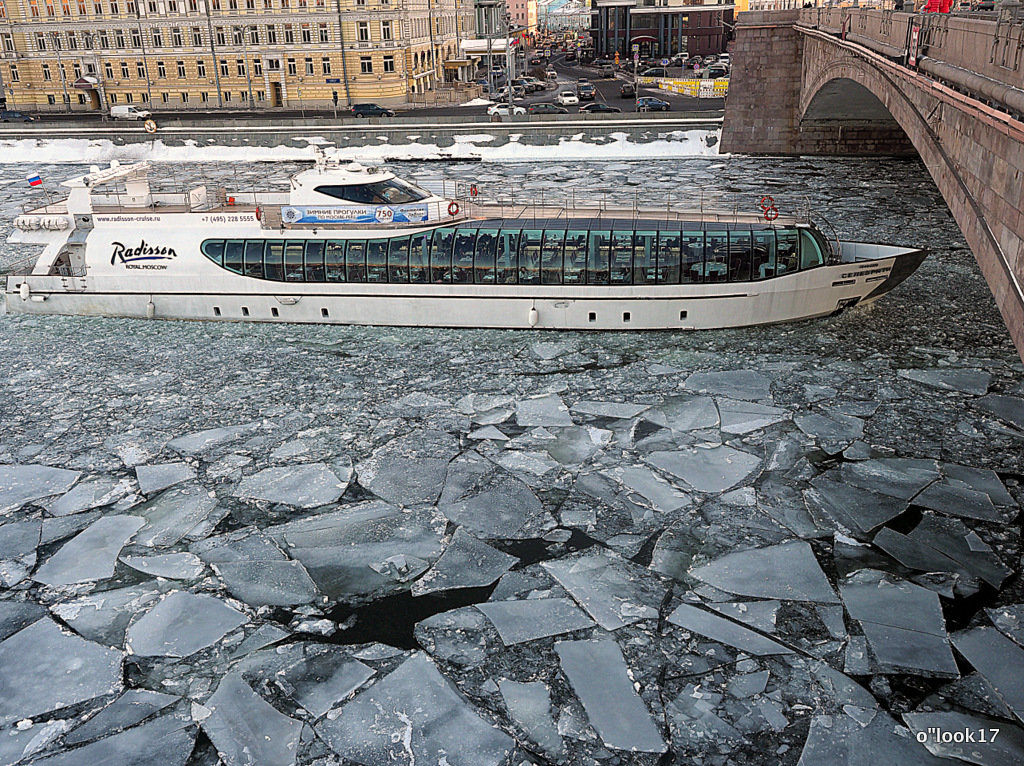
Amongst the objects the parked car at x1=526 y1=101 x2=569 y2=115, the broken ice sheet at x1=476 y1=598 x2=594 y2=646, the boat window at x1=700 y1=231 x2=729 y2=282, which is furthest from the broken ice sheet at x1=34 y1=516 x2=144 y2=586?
the parked car at x1=526 y1=101 x2=569 y2=115

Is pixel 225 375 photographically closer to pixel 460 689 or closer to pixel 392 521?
pixel 392 521

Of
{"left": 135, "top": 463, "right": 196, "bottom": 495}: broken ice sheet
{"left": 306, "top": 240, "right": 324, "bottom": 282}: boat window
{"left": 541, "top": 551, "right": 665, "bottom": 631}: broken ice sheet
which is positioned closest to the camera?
{"left": 541, "top": 551, "right": 665, "bottom": 631}: broken ice sheet

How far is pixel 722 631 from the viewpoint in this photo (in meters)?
10.2

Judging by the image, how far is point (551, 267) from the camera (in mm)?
20438

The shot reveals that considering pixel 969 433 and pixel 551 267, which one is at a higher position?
pixel 551 267

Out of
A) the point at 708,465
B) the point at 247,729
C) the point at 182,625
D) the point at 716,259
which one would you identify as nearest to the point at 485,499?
the point at 708,465

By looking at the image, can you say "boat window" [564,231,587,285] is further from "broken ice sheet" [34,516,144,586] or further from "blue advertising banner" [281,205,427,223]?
"broken ice sheet" [34,516,144,586]

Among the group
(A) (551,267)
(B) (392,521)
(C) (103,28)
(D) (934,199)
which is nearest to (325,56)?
(C) (103,28)

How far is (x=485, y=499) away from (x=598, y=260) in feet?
28.5

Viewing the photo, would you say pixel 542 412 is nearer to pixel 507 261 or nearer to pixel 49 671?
pixel 507 261

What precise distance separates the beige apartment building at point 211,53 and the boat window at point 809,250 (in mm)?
52034

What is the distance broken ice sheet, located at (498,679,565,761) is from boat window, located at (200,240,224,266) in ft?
51.6

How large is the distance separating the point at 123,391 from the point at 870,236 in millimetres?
22376

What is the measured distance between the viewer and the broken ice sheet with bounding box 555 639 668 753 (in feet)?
28.7
